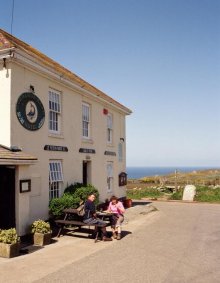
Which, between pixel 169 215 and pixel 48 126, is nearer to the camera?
pixel 48 126

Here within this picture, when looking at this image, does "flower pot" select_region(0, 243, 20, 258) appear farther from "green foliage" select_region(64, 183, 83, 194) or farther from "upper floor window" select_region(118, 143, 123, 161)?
"upper floor window" select_region(118, 143, 123, 161)

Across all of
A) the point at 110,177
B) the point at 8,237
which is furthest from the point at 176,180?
the point at 8,237

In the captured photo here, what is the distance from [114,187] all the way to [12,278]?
13401mm

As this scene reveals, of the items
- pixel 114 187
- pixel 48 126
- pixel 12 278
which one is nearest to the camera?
pixel 12 278

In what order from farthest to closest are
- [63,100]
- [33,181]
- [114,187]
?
[114,187] < [63,100] < [33,181]

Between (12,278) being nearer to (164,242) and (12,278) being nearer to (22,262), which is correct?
(22,262)

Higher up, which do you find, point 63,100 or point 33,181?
point 63,100

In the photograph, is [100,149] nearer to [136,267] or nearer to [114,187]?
[114,187]

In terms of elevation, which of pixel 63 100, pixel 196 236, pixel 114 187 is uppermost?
pixel 63 100

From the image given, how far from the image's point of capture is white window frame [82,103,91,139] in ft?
56.2

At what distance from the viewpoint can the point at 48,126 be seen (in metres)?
13.7

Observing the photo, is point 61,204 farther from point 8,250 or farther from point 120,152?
point 120,152

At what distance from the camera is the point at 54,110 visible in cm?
1438

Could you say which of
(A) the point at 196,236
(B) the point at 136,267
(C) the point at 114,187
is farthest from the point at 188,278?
(C) the point at 114,187
